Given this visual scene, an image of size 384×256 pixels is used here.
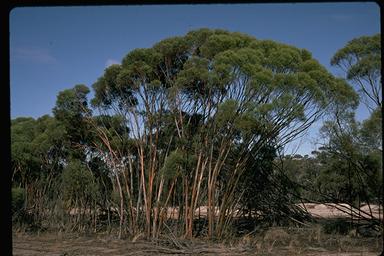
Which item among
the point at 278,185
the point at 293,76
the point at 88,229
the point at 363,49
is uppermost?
the point at 363,49

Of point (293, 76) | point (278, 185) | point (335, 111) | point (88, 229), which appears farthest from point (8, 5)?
point (88, 229)

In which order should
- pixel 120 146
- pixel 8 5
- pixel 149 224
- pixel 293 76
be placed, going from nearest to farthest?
pixel 8 5
pixel 293 76
pixel 149 224
pixel 120 146

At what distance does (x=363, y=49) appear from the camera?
10.6 m

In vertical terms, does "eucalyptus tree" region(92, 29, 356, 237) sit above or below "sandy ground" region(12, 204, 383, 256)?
above

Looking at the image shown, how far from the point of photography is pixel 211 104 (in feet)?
39.4

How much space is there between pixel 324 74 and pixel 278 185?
140 inches

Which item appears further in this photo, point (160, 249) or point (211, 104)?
point (211, 104)

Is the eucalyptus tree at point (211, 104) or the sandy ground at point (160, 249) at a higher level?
the eucalyptus tree at point (211, 104)

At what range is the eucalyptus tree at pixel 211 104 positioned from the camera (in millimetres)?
10719

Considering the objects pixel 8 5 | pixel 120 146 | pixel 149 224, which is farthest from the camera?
pixel 120 146

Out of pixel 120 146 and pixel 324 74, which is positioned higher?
pixel 324 74

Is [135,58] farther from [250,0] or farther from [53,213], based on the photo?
[250,0]

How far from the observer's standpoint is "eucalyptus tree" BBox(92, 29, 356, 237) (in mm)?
10719

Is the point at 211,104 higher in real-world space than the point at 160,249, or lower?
higher
